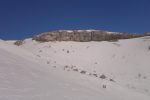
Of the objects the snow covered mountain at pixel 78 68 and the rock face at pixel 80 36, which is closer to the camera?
the snow covered mountain at pixel 78 68

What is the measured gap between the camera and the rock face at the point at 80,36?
3082cm

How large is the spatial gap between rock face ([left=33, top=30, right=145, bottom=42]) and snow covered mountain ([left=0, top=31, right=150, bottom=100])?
104 centimetres

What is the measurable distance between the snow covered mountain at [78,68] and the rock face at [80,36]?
1.04 m

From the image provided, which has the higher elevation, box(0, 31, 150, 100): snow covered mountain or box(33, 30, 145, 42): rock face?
box(33, 30, 145, 42): rock face

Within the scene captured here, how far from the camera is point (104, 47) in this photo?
28.2 metres

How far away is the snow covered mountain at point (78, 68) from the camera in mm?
7172

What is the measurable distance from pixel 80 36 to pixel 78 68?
379 inches

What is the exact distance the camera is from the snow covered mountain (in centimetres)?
717

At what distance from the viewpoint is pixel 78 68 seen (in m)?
A: 22.2

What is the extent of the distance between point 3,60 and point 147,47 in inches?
754

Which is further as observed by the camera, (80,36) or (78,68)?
(80,36)

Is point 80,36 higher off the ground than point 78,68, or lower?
higher

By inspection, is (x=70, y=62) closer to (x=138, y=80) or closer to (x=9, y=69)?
(x=138, y=80)

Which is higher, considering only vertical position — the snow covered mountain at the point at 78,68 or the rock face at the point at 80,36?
the rock face at the point at 80,36
